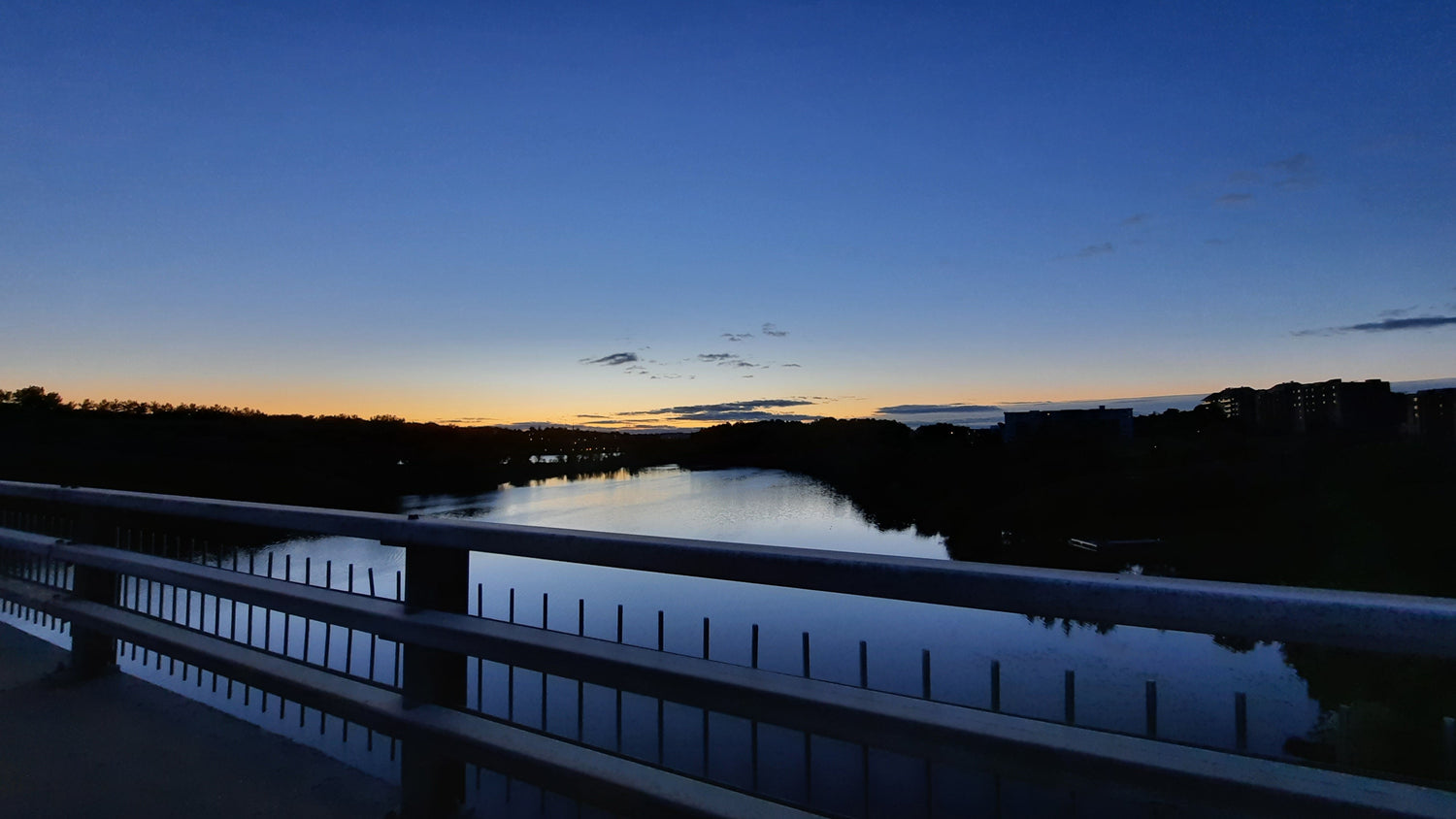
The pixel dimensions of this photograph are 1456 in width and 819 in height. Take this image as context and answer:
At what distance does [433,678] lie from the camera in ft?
6.41

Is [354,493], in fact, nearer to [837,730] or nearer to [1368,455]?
[837,730]

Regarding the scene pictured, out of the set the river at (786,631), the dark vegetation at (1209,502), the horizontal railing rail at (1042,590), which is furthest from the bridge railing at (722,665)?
the dark vegetation at (1209,502)

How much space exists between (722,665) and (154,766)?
1.93 meters

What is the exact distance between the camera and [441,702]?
1959mm

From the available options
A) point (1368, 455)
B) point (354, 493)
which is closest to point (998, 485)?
point (1368, 455)

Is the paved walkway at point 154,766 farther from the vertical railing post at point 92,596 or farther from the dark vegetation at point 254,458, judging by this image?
the dark vegetation at point 254,458

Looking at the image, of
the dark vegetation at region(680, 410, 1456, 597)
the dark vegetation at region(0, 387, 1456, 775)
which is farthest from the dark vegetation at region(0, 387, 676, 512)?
the dark vegetation at region(680, 410, 1456, 597)

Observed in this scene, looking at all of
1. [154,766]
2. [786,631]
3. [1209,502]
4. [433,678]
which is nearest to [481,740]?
[433,678]

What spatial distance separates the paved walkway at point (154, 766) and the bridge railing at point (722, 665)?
216mm

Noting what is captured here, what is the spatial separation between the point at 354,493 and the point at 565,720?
53001mm

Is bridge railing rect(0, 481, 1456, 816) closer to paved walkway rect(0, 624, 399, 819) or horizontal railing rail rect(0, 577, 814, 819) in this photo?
horizontal railing rail rect(0, 577, 814, 819)

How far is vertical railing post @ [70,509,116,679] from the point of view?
3113 mm

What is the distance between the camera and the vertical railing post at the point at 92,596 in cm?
311

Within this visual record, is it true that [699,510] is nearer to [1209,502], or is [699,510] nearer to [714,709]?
[1209,502]
